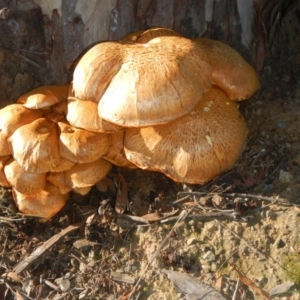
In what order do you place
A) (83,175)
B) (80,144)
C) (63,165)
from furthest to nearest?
(83,175)
(63,165)
(80,144)

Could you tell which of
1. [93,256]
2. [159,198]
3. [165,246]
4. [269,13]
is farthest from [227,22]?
[93,256]

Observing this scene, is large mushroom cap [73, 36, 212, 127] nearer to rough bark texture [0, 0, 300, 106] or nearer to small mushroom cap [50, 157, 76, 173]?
small mushroom cap [50, 157, 76, 173]

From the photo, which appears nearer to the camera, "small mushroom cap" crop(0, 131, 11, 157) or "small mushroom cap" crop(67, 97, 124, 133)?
"small mushroom cap" crop(67, 97, 124, 133)

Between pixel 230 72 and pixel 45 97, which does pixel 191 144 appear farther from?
pixel 45 97

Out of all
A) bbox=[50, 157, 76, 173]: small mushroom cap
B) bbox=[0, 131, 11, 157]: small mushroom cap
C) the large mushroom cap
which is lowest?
bbox=[50, 157, 76, 173]: small mushroom cap

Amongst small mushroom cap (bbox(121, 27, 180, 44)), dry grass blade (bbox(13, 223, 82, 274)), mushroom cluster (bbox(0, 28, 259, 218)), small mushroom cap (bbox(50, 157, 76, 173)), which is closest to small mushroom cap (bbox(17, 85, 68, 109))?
mushroom cluster (bbox(0, 28, 259, 218))

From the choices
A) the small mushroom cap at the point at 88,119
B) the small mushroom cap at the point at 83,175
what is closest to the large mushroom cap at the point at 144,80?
the small mushroom cap at the point at 88,119

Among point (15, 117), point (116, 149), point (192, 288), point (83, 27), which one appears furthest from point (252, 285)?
point (83, 27)
